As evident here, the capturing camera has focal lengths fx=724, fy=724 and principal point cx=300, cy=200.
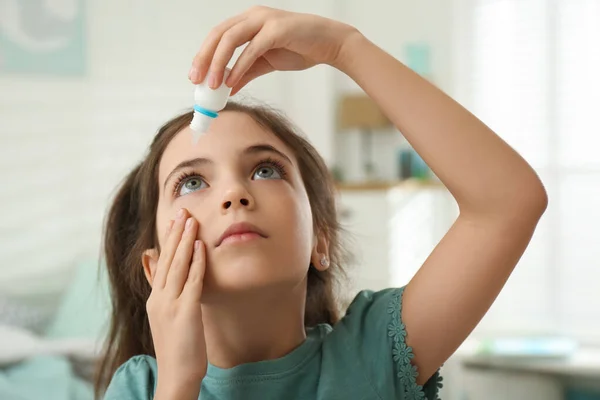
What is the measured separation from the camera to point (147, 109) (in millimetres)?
3154

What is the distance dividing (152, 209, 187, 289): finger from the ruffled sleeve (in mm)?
258

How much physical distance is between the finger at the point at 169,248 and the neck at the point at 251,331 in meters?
0.08

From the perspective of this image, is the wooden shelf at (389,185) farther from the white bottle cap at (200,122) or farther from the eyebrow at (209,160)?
the white bottle cap at (200,122)

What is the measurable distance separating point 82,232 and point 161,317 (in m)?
2.24

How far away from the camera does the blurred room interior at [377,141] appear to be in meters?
2.84

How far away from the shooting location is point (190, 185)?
95 cm

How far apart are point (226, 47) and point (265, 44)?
49 mm

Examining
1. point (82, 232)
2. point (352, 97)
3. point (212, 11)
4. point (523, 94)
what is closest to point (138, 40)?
point (212, 11)

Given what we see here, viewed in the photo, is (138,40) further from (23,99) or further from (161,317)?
(161,317)

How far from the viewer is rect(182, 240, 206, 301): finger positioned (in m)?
0.86

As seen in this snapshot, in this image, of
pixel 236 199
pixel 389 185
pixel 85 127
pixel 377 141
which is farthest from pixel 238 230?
pixel 377 141

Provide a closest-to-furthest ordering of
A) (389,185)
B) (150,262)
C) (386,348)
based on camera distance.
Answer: (386,348) → (150,262) → (389,185)

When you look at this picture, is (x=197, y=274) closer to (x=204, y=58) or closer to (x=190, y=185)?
(x=190, y=185)

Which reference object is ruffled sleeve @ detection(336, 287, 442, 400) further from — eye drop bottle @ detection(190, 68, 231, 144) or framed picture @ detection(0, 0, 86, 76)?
framed picture @ detection(0, 0, 86, 76)
